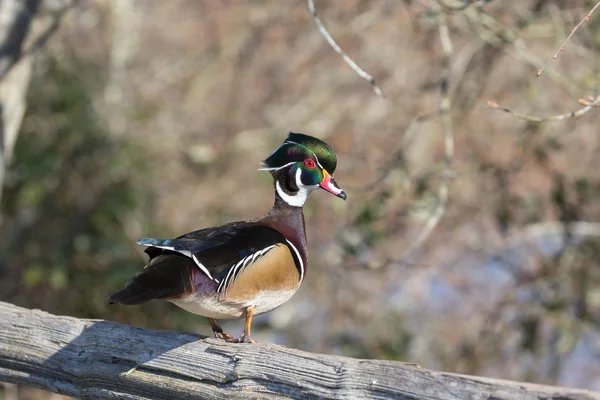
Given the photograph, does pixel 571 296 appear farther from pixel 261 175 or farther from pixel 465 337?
pixel 261 175

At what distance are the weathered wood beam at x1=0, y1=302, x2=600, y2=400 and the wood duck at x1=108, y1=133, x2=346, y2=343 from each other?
0.15 m

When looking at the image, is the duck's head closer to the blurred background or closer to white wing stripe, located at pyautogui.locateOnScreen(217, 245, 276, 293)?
white wing stripe, located at pyautogui.locateOnScreen(217, 245, 276, 293)

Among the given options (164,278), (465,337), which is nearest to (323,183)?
(164,278)

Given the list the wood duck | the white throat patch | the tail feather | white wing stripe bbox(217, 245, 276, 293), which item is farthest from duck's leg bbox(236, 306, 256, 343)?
the white throat patch

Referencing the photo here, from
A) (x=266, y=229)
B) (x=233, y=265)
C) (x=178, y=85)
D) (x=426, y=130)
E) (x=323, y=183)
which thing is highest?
(x=178, y=85)

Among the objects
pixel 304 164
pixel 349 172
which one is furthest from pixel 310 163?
pixel 349 172

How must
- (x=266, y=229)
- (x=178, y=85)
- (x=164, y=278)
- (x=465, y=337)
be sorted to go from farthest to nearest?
1. (x=178, y=85)
2. (x=465, y=337)
3. (x=266, y=229)
4. (x=164, y=278)

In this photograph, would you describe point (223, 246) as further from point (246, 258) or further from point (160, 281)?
point (160, 281)

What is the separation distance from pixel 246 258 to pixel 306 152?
391 millimetres

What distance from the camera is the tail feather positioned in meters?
2.22

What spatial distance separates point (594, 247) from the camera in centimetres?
546

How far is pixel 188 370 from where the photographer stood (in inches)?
94.6

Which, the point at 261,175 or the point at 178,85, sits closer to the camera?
the point at 261,175

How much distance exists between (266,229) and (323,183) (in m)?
0.23
